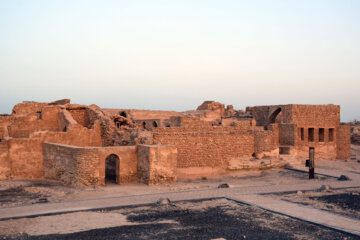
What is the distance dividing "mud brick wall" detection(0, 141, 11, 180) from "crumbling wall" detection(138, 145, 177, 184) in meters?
5.74

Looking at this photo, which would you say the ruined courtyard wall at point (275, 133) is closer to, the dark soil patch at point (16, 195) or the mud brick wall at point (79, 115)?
the mud brick wall at point (79, 115)

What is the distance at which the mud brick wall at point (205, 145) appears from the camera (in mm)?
17297

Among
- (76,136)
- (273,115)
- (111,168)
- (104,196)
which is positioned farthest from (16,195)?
(273,115)

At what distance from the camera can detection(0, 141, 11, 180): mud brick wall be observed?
623 inches

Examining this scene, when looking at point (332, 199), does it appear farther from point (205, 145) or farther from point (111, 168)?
point (111, 168)

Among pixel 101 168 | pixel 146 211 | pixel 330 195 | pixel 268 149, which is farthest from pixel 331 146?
pixel 146 211

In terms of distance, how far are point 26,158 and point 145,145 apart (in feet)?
18.2

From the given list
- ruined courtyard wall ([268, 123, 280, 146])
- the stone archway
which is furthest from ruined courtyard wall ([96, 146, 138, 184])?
the stone archway

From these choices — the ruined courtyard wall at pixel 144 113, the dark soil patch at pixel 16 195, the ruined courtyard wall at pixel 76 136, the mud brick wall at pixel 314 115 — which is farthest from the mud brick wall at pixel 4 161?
the mud brick wall at pixel 314 115

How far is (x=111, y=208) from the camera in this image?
33.8 feet

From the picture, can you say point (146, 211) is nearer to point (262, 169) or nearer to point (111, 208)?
point (111, 208)

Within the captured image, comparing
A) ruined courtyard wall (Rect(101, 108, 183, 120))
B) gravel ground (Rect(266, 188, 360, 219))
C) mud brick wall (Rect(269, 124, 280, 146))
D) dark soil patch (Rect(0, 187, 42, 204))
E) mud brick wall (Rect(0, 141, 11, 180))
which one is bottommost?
dark soil patch (Rect(0, 187, 42, 204))

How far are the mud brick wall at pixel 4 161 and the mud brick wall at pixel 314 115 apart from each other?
16.2 m

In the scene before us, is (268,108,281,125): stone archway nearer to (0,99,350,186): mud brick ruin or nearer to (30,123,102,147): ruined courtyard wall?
(0,99,350,186): mud brick ruin
